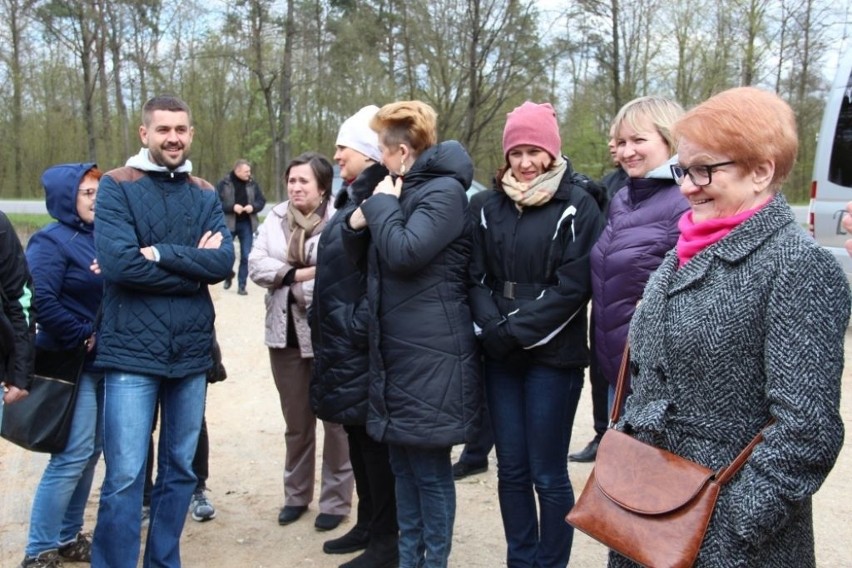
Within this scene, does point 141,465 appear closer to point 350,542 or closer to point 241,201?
point 350,542

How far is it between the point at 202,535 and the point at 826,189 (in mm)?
7191

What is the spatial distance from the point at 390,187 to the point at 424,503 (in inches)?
48.1

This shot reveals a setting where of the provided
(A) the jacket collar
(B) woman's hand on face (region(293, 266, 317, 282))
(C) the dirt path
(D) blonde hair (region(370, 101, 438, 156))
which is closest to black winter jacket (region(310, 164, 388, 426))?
(D) blonde hair (region(370, 101, 438, 156))

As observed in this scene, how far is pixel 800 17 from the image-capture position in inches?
867

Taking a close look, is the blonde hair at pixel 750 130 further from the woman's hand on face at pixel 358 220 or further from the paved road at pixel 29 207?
the paved road at pixel 29 207

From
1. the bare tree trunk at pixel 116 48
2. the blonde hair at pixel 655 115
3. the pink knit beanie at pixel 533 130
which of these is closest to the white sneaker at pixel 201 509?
the pink knit beanie at pixel 533 130

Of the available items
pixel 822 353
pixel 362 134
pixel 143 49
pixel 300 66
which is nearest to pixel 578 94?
pixel 300 66

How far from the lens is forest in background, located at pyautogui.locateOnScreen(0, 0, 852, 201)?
62.2 feet

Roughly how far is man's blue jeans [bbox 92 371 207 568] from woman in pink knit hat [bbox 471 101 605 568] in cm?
124

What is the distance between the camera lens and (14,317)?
3041 mm

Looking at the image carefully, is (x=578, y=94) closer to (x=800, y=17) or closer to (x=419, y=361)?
(x=800, y=17)

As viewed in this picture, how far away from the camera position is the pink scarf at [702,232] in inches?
73.8

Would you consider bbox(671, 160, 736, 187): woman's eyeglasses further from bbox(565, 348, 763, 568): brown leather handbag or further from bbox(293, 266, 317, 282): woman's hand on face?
bbox(293, 266, 317, 282): woman's hand on face

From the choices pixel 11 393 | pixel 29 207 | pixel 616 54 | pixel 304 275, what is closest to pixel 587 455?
pixel 304 275
